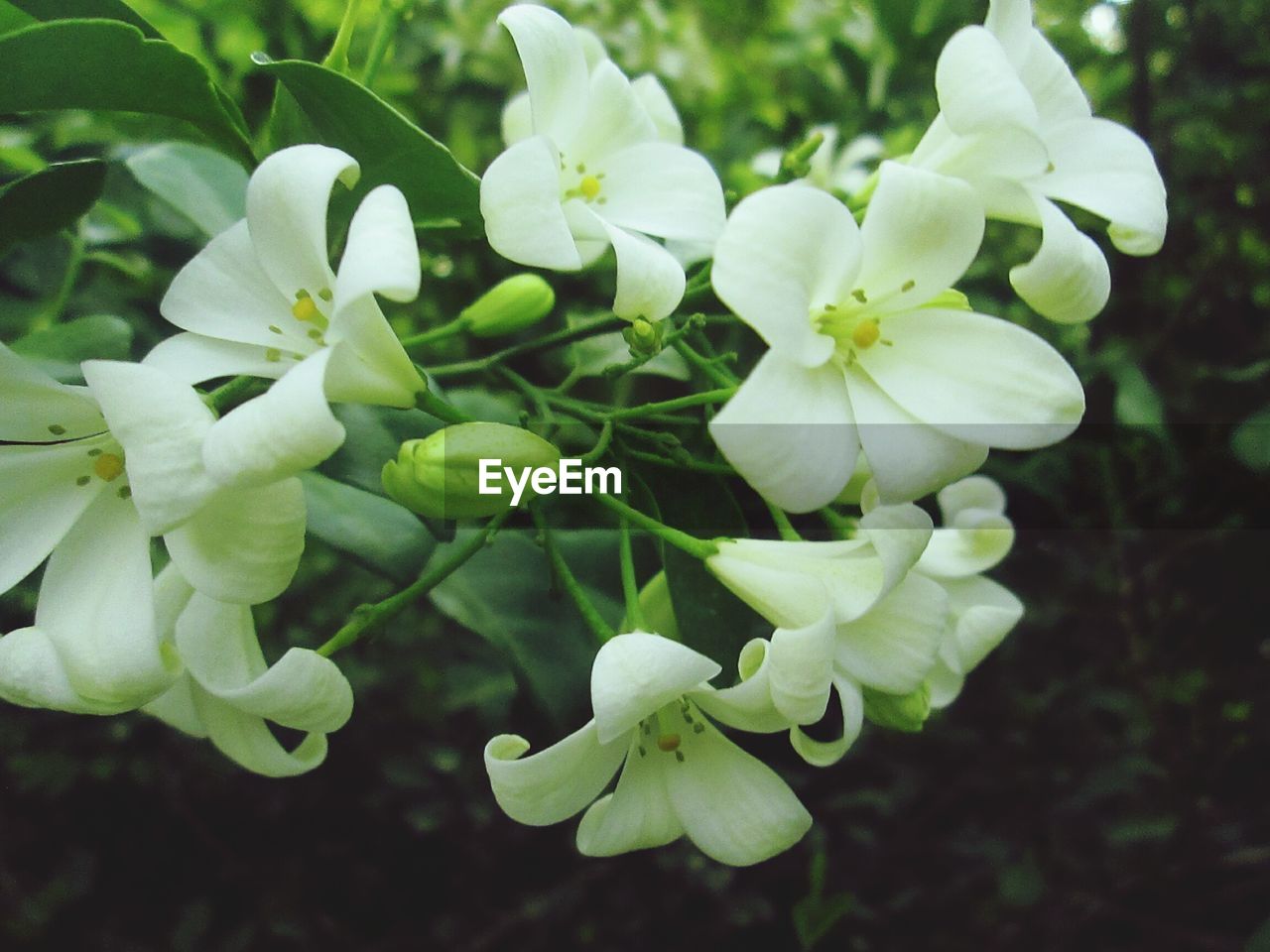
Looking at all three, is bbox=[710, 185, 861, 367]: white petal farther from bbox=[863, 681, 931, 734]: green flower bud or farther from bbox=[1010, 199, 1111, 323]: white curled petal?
bbox=[863, 681, 931, 734]: green flower bud

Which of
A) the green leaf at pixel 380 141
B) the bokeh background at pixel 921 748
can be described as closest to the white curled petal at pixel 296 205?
the green leaf at pixel 380 141

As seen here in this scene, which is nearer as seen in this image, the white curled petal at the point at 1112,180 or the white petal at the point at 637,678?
the white petal at the point at 637,678

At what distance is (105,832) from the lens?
1653mm

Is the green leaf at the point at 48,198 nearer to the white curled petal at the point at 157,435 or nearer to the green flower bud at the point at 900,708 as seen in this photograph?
the white curled petal at the point at 157,435

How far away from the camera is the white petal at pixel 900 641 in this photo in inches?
28.8

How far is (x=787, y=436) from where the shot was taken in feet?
2.03

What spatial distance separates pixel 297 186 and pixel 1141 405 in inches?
42.1

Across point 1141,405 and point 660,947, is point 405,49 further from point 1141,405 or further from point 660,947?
point 660,947

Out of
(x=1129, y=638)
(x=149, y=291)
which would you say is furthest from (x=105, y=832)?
(x=1129, y=638)

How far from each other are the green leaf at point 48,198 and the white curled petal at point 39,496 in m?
0.19

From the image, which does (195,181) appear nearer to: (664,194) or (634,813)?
(664,194)

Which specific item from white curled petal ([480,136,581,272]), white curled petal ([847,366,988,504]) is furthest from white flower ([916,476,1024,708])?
white curled petal ([480,136,581,272])

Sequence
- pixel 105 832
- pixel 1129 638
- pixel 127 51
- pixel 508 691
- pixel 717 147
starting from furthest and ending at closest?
pixel 717 147
pixel 105 832
pixel 1129 638
pixel 508 691
pixel 127 51

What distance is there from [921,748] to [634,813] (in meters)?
1.01
